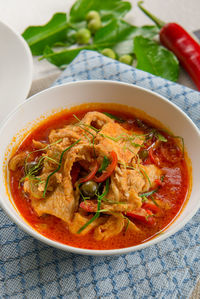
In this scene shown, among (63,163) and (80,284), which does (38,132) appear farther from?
(80,284)

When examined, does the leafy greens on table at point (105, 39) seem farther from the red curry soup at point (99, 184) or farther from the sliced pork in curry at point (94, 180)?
the sliced pork in curry at point (94, 180)

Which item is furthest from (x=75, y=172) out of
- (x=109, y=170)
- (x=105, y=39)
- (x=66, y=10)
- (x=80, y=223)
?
(x=66, y=10)

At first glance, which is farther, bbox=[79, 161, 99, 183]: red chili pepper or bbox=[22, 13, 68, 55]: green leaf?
bbox=[22, 13, 68, 55]: green leaf

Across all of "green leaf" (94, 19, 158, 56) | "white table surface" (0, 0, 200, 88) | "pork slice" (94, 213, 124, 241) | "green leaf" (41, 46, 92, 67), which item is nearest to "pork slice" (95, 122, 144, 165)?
"pork slice" (94, 213, 124, 241)

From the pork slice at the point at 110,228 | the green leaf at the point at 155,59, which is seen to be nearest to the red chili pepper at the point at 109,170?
the pork slice at the point at 110,228

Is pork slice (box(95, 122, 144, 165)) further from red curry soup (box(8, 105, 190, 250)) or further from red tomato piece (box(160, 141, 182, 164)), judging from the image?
red tomato piece (box(160, 141, 182, 164))

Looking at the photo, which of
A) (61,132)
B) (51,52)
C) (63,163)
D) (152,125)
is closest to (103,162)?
(63,163)

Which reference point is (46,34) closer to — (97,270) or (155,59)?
(155,59)
